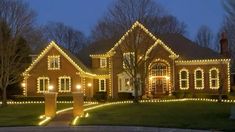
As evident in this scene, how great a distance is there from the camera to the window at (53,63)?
56.0 meters

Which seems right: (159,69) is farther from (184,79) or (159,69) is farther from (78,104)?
(78,104)

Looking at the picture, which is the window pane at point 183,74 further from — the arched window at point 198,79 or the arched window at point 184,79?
the arched window at point 198,79

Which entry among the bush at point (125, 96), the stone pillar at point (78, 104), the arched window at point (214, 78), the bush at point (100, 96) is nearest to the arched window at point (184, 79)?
the arched window at point (214, 78)

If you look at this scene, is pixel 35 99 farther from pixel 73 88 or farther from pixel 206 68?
pixel 206 68

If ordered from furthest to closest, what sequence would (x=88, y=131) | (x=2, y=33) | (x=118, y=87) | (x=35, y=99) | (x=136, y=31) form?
1. (x=118, y=87)
2. (x=35, y=99)
3. (x=136, y=31)
4. (x=2, y=33)
5. (x=88, y=131)

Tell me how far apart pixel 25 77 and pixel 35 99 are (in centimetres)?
403

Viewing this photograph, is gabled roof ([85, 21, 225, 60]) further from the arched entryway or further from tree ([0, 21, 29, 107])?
tree ([0, 21, 29, 107])

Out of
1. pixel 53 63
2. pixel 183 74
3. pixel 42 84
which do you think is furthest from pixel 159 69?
pixel 42 84

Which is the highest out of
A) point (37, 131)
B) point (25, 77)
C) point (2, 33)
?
point (2, 33)

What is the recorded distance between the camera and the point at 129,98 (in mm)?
53656

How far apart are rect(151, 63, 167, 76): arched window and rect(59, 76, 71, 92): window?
941 centimetres

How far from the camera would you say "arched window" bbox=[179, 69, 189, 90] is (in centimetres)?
5494

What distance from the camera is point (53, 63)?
5619 cm

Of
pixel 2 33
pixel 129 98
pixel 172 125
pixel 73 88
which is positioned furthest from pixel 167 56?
pixel 172 125
